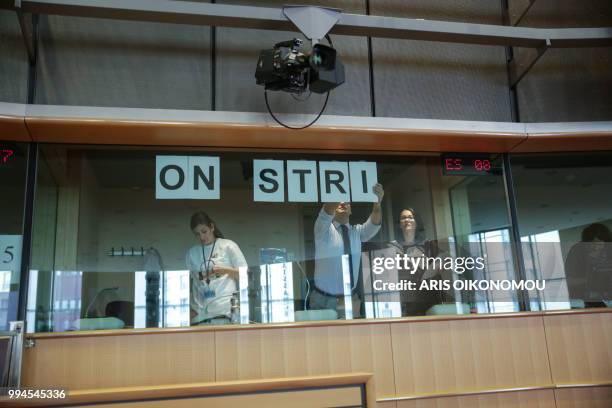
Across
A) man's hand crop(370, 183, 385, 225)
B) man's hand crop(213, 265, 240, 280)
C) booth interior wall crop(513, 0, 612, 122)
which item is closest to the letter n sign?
man's hand crop(213, 265, 240, 280)

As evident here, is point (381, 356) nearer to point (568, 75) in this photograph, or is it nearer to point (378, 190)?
point (378, 190)

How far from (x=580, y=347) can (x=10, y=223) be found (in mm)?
3765

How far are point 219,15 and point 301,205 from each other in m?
1.36

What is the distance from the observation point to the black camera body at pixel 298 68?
11.3ft

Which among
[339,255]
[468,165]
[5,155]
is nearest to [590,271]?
[468,165]

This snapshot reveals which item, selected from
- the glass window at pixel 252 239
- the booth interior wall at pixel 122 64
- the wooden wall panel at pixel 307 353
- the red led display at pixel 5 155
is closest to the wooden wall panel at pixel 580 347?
the glass window at pixel 252 239

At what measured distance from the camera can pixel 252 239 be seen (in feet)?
12.6

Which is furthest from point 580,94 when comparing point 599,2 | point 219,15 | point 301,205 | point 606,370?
point 219,15

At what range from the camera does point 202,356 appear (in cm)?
336

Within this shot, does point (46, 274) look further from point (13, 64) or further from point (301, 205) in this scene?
point (301, 205)

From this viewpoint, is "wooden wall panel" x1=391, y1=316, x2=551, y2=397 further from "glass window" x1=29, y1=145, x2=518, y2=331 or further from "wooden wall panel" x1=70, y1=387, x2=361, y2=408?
"wooden wall panel" x1=70, y1=387, x2=361, y2=408

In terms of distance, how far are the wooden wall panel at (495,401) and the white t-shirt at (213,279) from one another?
1.24 meters

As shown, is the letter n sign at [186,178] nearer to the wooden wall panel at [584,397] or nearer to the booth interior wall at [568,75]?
the booth interior wall at [568,75]

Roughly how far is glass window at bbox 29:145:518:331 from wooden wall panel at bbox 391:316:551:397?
0.14 meters
